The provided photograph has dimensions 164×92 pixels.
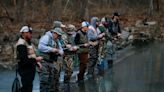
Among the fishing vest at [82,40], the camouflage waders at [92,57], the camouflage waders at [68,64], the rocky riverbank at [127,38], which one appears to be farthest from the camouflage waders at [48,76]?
the rocky riverbank at [127,38]

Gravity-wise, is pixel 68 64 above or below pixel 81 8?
above

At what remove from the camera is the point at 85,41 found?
1664cm

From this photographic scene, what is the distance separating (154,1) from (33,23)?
16910mm

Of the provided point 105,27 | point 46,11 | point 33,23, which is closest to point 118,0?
point 46,11

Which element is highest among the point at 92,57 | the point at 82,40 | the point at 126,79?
the point at 82,40

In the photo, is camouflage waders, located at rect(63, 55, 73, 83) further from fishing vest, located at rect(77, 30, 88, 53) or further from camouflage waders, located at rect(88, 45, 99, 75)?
camouflage waders, located at rect(88, 45, 99, 75)

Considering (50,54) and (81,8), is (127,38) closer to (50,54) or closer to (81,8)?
(81,8)

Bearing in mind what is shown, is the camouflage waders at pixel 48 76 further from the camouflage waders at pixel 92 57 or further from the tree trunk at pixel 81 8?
the tree trunk at pixel 81 8

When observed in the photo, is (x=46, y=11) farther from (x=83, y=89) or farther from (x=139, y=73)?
(x=83, y=89)

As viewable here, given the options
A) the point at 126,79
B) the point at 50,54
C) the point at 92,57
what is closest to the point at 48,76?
the point at 50,54

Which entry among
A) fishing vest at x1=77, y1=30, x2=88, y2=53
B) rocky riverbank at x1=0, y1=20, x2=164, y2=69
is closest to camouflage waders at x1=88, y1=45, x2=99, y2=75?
fishing vest at x1=77, y1=30, x2=88, y2=53

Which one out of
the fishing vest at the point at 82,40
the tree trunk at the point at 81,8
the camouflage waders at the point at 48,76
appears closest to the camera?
the camouflage waders at the point at 48,76

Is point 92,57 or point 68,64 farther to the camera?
point 92,57

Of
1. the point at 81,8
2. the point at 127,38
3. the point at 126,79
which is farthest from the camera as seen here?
the point at 81,8
